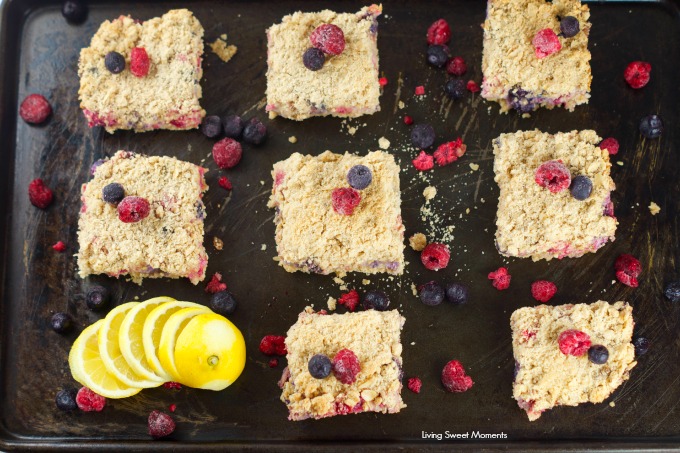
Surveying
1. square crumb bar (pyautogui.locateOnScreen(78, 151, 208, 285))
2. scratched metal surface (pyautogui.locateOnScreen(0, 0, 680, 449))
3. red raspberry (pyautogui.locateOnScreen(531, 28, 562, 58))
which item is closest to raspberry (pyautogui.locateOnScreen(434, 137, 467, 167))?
scratched metal surface (pyautogui.locateOnScreen(0, 0, 680, 449))

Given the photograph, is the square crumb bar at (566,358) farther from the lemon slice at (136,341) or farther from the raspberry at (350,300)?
the lemon slice at (136,341)

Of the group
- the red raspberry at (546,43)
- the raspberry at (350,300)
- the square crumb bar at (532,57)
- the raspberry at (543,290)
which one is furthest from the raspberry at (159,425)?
the red raspberry at (546,43)

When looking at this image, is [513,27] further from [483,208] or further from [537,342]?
[537,342]

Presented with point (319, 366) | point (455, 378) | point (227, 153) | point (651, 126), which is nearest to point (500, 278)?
point (455, 378)

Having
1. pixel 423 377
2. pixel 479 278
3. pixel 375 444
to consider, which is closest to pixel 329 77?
pixel 479 278

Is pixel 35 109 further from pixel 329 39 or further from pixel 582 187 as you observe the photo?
pixel 582 187

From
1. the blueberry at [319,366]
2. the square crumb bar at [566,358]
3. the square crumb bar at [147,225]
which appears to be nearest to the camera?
the blueberry at [319,366]
